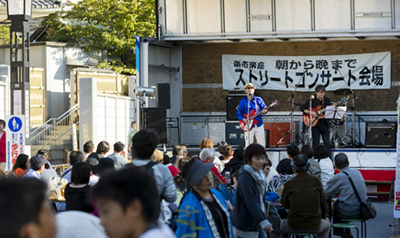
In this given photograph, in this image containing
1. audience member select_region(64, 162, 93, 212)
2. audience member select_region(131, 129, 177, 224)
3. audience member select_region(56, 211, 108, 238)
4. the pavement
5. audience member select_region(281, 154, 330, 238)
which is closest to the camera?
audience member select_region(56, 211, 108, 238)

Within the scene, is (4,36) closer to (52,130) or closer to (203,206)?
(52,130)

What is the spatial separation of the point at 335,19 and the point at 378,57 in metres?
2.35

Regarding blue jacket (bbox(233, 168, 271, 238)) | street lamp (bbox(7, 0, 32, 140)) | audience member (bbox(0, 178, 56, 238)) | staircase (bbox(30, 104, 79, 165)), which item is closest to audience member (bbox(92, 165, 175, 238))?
audience member (bbox(0, 178, 56, 238))

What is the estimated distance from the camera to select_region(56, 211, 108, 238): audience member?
176 cm

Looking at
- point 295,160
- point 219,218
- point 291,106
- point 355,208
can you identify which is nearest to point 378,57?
point 291,106

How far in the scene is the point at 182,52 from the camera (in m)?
14.4

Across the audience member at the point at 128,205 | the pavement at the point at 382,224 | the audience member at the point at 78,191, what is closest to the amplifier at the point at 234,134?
the pavement at the point at 382,224

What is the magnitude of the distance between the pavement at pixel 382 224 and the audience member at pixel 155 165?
171 inches

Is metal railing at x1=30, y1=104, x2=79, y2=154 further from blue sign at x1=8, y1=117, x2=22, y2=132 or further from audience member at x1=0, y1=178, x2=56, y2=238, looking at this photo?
audience member at x1=0, y1=178, x2=56, y2=238

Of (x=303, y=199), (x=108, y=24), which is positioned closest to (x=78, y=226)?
(x=303, y=199)

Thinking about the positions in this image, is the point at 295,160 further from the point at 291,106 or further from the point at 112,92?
the point at 112,92

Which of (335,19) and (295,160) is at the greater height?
(335,19)

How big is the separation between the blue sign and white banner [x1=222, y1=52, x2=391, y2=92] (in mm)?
6759

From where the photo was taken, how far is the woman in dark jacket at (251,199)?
421 centimetres
